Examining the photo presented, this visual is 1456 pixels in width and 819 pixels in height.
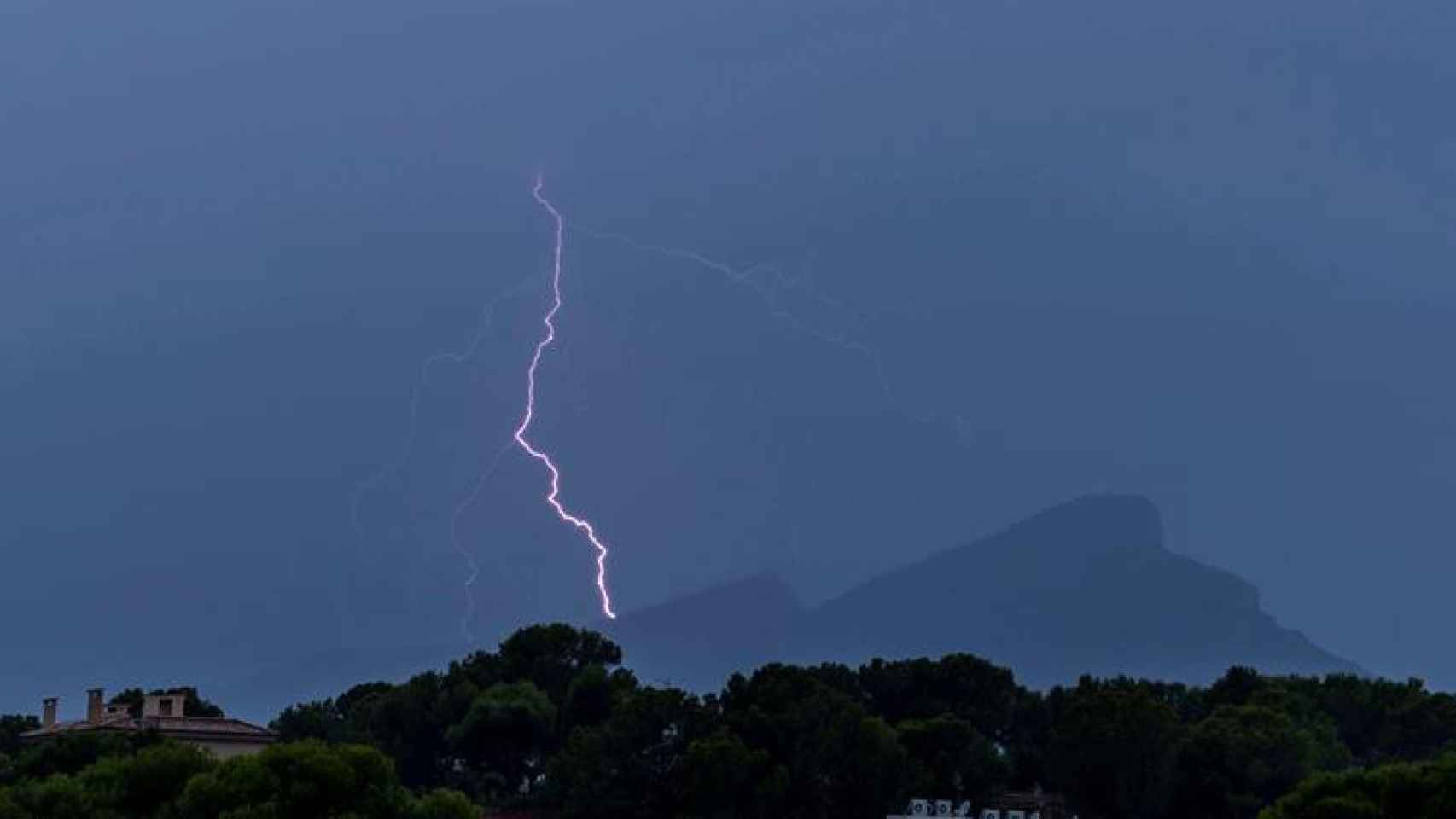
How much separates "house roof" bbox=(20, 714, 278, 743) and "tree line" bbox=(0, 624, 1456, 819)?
1741 millimetres

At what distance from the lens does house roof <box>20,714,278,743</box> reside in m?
54.3

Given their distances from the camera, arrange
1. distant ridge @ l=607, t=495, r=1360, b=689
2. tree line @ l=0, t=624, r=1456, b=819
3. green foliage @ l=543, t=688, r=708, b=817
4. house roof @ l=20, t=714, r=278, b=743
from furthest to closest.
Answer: distant ridge @ l=607, t=495, r=1360, b=689, house roof @ l=20, t=714, r=278, b=743, green foliage @ l=543, t=688, r=708, b=817, tree line @ l=0, t=624, r=1456, b=819

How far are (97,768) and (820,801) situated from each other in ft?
55.3

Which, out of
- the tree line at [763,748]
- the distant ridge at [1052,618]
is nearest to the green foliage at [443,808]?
the tree line at [763,748]

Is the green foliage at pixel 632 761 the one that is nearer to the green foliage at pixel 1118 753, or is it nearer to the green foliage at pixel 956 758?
the green foliage at pixel 956 758

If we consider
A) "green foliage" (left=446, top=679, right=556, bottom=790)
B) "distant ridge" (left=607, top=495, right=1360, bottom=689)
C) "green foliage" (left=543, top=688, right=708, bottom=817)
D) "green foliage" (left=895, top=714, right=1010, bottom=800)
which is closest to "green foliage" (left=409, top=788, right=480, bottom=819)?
"green foliage" (left=543, top=688, right=708, bottom=817)

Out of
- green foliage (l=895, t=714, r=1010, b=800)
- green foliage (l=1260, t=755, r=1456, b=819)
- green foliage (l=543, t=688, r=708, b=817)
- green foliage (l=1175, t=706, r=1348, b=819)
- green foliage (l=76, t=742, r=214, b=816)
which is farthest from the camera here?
green foliage (l=895, t=714, r=1010, b=800)

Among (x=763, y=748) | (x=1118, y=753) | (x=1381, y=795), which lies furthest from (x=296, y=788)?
(x=1118, y=753)

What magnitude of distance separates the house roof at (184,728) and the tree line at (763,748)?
174 centimetres

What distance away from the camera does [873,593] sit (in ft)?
471

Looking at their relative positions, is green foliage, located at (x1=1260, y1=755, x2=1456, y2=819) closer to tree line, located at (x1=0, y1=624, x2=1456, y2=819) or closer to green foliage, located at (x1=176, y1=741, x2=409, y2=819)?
tree line, located at (x1=0, y1=624, x2=1456, y2=819)

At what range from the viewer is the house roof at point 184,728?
54.3 metres

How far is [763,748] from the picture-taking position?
2018 inches

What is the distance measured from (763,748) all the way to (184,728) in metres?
14.4
